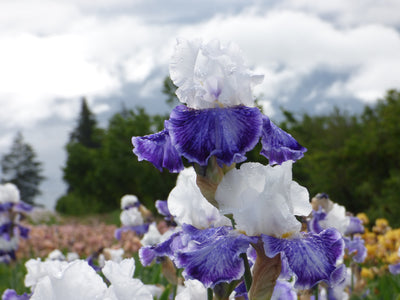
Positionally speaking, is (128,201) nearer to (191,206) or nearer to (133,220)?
(133,220)

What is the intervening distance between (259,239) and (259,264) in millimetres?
64

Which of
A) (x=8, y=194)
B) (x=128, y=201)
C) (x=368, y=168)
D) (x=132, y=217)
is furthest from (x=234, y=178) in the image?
(x=368, y=168)

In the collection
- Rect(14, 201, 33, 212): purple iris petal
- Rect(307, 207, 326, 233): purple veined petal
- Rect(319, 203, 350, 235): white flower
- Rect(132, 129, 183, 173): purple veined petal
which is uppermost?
Rect(132, 129, 183, 173): purple veined petal

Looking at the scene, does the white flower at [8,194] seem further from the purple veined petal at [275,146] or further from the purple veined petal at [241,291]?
the purple veined petal at [275,146]

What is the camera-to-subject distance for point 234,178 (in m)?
1.17

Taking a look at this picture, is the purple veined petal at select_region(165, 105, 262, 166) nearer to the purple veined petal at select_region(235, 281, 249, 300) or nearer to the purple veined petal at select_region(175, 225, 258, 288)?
the purple veined petal at select_region(175, 225, 258, 288)

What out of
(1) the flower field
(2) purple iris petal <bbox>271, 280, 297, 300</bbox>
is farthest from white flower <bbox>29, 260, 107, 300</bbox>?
(2) purple iris petal <bbox>271, 280, 297, 300</bbox>

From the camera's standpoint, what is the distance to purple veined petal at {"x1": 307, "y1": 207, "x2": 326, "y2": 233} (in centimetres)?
244

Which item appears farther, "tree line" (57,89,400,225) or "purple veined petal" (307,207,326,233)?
"tree line" (57,89,400,225)

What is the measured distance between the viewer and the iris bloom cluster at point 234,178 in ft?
3.63

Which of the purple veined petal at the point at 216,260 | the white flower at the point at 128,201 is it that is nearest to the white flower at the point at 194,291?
the purple veined petal at the point at 216,260

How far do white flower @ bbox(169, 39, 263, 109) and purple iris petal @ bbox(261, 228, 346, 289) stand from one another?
1.24ft

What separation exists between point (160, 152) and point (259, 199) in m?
0.30

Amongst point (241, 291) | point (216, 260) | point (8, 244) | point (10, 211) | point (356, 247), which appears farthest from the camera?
point (8, 244)
